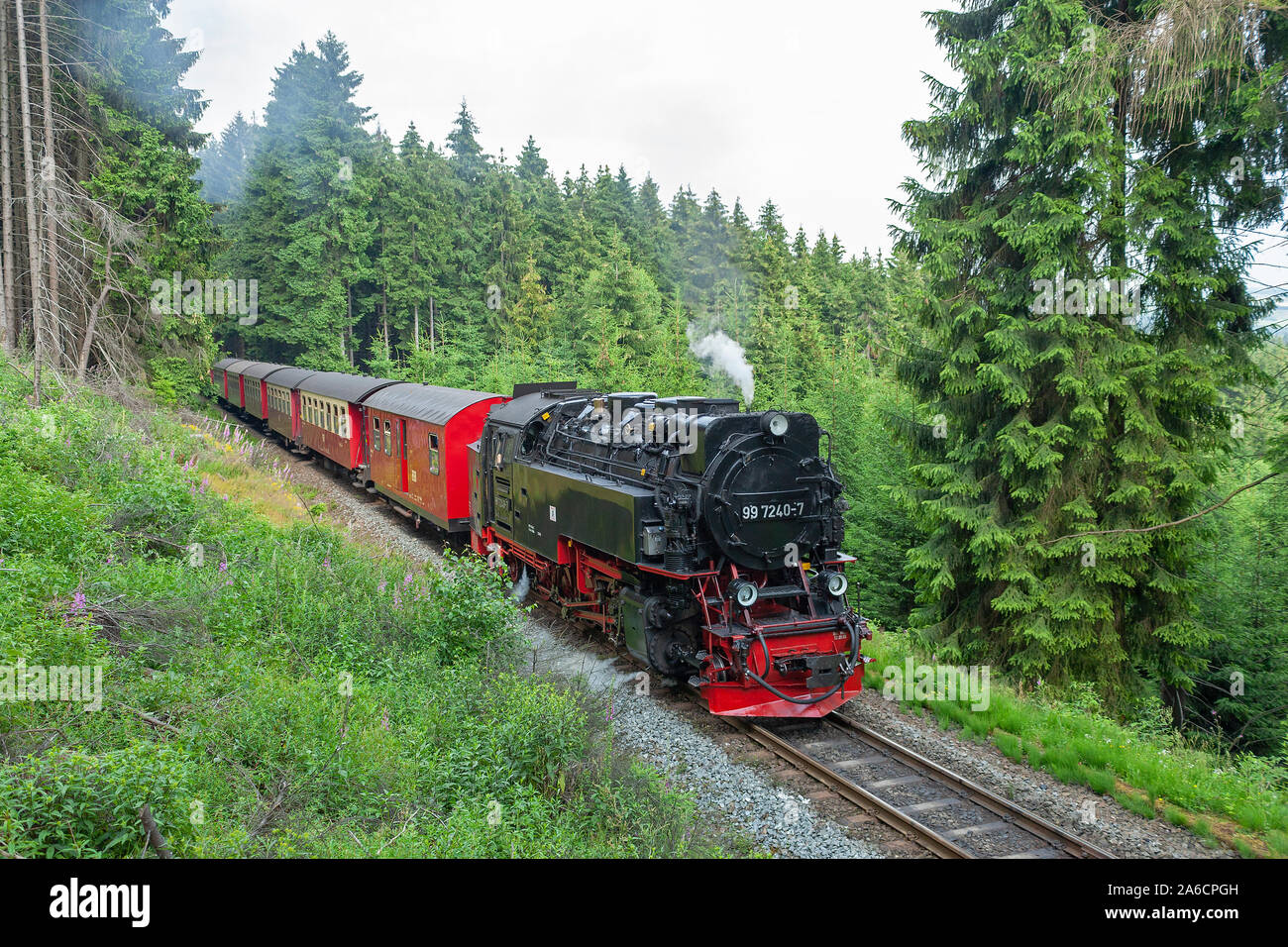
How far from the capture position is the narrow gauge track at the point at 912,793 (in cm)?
638

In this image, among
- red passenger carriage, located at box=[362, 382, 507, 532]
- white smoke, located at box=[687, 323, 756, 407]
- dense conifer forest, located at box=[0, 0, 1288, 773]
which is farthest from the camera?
white smoke, located at box=[687, 323, 756, 407]

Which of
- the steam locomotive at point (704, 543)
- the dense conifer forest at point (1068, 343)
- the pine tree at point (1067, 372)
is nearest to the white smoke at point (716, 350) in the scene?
the dense conifer forest at point (1068, 343)

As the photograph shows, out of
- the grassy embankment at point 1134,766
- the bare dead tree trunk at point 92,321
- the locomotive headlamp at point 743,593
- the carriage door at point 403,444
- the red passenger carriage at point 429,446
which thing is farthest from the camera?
the bare dead tree trunk at point 92,321

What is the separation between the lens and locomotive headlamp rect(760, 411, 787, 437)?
8.97 m

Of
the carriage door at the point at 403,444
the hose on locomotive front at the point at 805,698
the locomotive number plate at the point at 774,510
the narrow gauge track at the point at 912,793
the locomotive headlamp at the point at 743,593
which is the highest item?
the carriage door at the point at 403,444

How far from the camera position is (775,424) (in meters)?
8.99

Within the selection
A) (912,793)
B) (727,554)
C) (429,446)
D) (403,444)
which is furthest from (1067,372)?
(403,444)

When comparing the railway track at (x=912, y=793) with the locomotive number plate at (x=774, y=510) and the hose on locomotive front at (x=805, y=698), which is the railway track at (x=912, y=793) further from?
the locomotive number plate at (x=774, y=510)

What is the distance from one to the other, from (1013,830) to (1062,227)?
8358 millimetres

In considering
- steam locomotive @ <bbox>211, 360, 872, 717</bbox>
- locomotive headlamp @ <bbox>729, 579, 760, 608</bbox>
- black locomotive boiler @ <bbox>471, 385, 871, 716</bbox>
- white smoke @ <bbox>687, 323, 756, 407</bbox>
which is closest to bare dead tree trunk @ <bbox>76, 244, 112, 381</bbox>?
steam locomotive @ <bbox>211, 360, 872, 717</bbox>

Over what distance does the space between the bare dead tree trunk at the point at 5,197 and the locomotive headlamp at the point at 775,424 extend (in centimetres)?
1652

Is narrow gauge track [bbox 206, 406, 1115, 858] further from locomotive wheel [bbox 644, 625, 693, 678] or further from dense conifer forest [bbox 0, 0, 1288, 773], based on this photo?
dense conifer forest [bbox 0, 0, 1288, 773]

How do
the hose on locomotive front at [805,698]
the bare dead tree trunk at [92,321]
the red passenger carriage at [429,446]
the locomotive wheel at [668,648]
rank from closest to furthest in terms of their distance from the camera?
the hose on locomotive front at [805,698]
the locomotive wheel at [668,648]
the red passenger carriage at [429,446]
the bare dead tree trunk at [92,321]

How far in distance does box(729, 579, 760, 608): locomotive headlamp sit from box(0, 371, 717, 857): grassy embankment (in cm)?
188
